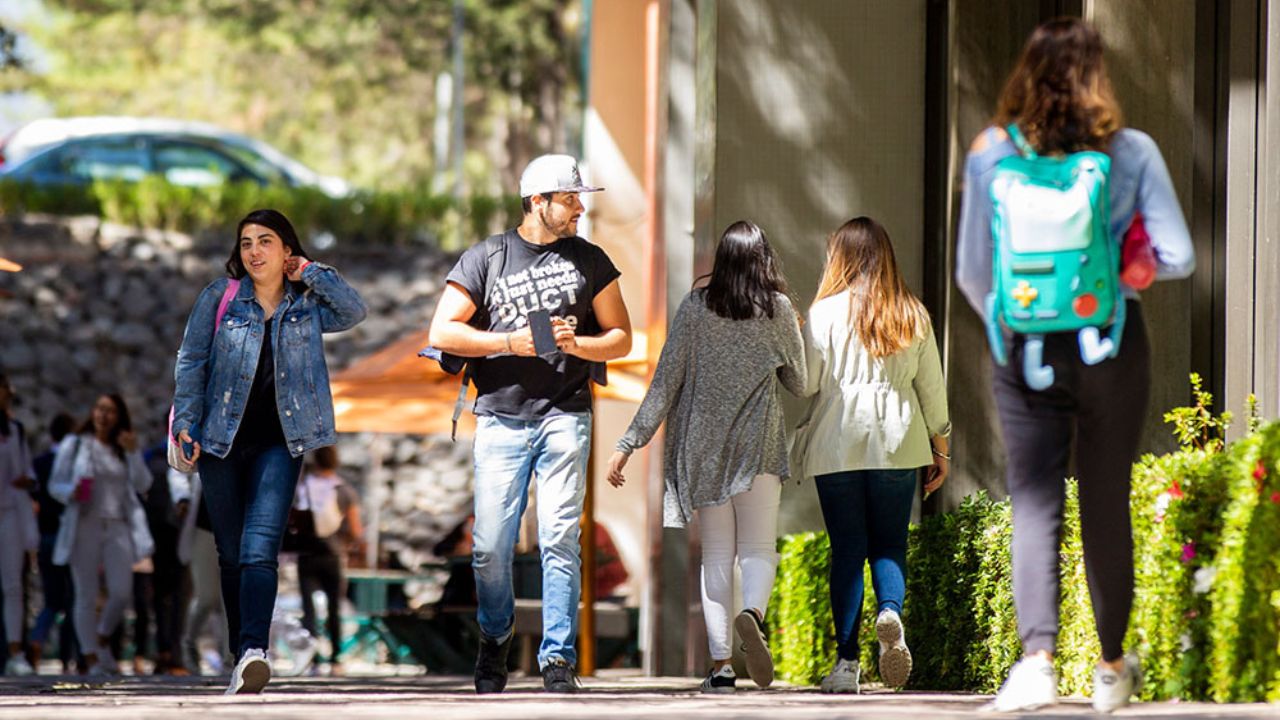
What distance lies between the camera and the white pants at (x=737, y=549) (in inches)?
347

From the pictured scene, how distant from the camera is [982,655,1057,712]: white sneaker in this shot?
582cm

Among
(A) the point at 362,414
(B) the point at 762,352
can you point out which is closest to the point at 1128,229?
Answer: (B) the point at 762,352

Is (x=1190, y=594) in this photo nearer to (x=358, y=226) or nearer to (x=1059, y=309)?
(x=1059, y=309)

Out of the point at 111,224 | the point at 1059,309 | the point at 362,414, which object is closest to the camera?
the point at 1059,309

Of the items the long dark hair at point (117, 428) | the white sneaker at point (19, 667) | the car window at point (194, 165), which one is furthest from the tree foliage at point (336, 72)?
the long dark hair at point (117, 428)

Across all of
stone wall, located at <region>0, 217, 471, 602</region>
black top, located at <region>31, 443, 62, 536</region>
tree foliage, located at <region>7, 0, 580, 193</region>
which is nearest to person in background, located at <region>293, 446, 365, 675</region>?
black top, located at <region>31, 443, 62, 536</region>

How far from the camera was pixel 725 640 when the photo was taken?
8938mm

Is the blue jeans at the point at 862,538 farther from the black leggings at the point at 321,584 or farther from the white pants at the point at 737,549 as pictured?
the black leggings at the point at 321,584

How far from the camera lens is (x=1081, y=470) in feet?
19.4

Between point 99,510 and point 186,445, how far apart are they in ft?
28.2

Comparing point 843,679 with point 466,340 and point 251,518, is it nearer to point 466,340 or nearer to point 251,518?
point 466,340

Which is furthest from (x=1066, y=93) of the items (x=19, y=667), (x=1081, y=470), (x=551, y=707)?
(x=19, y=667)

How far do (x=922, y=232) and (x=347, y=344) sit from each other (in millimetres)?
19209

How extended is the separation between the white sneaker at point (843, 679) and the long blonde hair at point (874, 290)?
1228 mm
